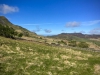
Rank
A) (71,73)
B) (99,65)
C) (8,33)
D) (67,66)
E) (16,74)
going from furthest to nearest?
(8,33) → (99,65) → (67,66) → (71,73) → (16,74)

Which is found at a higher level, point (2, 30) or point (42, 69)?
point (2, 30)

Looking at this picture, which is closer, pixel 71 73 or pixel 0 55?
pixel 71 73

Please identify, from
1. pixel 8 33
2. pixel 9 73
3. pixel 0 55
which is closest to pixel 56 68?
pixel 9 73

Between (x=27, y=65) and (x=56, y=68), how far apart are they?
7755mm

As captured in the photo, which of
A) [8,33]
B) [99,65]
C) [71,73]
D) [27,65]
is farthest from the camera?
[8,33]

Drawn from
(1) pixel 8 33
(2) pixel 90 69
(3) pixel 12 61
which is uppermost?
(1) pixel 8 33

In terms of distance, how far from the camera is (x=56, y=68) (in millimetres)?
32000

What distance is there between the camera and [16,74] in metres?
26.7

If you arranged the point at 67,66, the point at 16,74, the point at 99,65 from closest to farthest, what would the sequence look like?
1. the point at 16,74
2. the point at 67,66
3. the point at 99,65

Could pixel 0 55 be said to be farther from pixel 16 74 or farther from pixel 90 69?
pixel 90 69

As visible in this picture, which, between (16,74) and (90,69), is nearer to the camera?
(16,74)

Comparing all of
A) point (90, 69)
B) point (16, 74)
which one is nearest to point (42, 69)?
point (16, 74)

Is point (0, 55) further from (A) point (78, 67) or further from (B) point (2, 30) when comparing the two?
(B) point (2, 30)

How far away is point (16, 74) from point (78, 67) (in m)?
17.3
